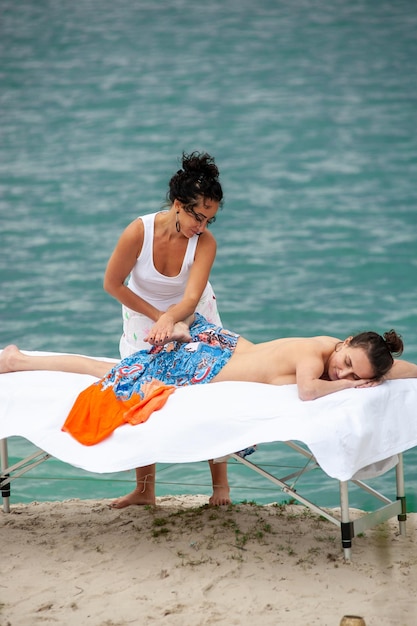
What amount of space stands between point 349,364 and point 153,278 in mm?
967

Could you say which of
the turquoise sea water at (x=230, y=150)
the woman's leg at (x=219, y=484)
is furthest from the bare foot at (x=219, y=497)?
the turquoise sea water at (x=230, y=150)

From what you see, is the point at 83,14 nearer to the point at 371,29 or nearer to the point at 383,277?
the point at 371,29

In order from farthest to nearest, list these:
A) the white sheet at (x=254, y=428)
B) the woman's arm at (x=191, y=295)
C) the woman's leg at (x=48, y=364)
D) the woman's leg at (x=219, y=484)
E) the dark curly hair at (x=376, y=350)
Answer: the woman's leg at (x=219, y=484), the woman's leg at (x=48, y=364), the woman's arm at (x=191, y=295), the dark curly hair at (x=376, y=350), the white sheet at (x=254, y=428)

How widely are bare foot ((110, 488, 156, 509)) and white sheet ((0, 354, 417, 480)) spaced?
691mm

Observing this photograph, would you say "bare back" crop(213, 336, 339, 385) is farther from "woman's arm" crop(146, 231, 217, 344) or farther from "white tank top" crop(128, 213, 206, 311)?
"white tank top" crop(128, 213, 206, 311)

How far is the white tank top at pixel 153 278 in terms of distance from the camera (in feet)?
12.7

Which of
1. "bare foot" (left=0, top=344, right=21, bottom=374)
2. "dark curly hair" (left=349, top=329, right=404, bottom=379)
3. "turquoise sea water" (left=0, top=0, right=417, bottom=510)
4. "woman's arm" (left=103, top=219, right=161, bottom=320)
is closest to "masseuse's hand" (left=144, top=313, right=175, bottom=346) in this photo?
"woman's arm" (left=103, top=219, right=161, bottom=320)

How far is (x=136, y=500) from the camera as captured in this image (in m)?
4.05

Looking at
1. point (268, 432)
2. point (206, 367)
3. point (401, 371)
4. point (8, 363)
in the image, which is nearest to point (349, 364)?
point (401, 371)

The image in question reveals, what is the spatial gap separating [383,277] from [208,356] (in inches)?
261

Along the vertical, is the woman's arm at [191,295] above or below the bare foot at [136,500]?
above

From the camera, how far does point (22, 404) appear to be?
3.60m

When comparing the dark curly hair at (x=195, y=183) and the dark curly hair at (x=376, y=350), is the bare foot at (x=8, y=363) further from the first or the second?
the dark curly hair at (x=376, y=350)

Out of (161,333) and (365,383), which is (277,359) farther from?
(161,333)
